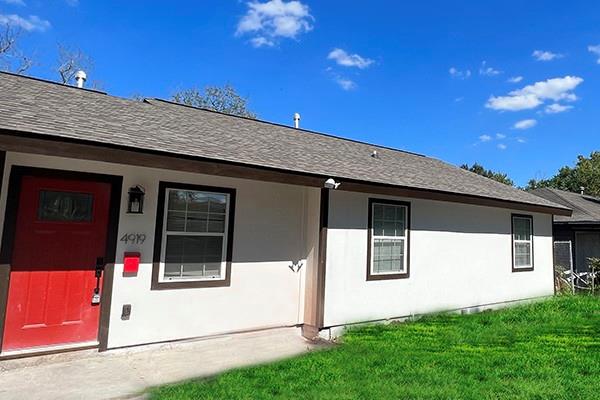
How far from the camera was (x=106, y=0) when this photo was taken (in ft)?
38.5

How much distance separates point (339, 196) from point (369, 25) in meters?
8.73

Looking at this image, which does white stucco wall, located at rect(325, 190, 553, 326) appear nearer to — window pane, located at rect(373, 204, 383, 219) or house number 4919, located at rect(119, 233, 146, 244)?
window pane, located at rect(373, 204, 383, 219)

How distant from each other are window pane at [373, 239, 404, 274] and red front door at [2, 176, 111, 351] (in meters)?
4.50

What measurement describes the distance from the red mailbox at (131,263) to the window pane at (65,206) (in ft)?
2.22

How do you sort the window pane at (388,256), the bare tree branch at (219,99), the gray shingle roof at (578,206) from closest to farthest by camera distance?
the window pane at (388,256)
the gray shingle roof at (578,206)
the bare tree branch at (219,99)

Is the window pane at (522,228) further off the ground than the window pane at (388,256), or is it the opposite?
the window pane at (522,228)

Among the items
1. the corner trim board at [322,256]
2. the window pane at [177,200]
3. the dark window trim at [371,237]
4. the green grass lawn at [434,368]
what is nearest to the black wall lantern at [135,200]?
the window pane at [177,200]

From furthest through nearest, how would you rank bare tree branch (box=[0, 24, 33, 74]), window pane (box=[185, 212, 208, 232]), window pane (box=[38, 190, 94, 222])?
bare tree branch (box=[0, 24, 33, 74]) → window pane (box=[185, 212, 208, 232]) → window pane (box=[38, 190, 94, 222])

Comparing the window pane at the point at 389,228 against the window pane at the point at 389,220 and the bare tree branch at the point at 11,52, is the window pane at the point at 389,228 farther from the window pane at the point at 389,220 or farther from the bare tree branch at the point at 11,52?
the bare tree branch at the point at 11,52

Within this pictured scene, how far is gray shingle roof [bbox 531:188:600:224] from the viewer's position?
597 inches

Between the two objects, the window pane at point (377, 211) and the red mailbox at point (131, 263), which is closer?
Result: the red mailbox at point (131, 263)

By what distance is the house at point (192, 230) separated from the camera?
15.2 ft

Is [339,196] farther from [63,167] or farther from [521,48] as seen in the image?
[521,48]

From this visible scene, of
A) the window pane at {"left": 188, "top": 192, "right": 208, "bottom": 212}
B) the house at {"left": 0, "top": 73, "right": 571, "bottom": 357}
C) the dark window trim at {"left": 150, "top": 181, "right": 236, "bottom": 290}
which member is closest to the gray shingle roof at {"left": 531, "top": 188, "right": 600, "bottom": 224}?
the house at {"left": 0, "top": 73, "right": 571, "bottom": 357}
